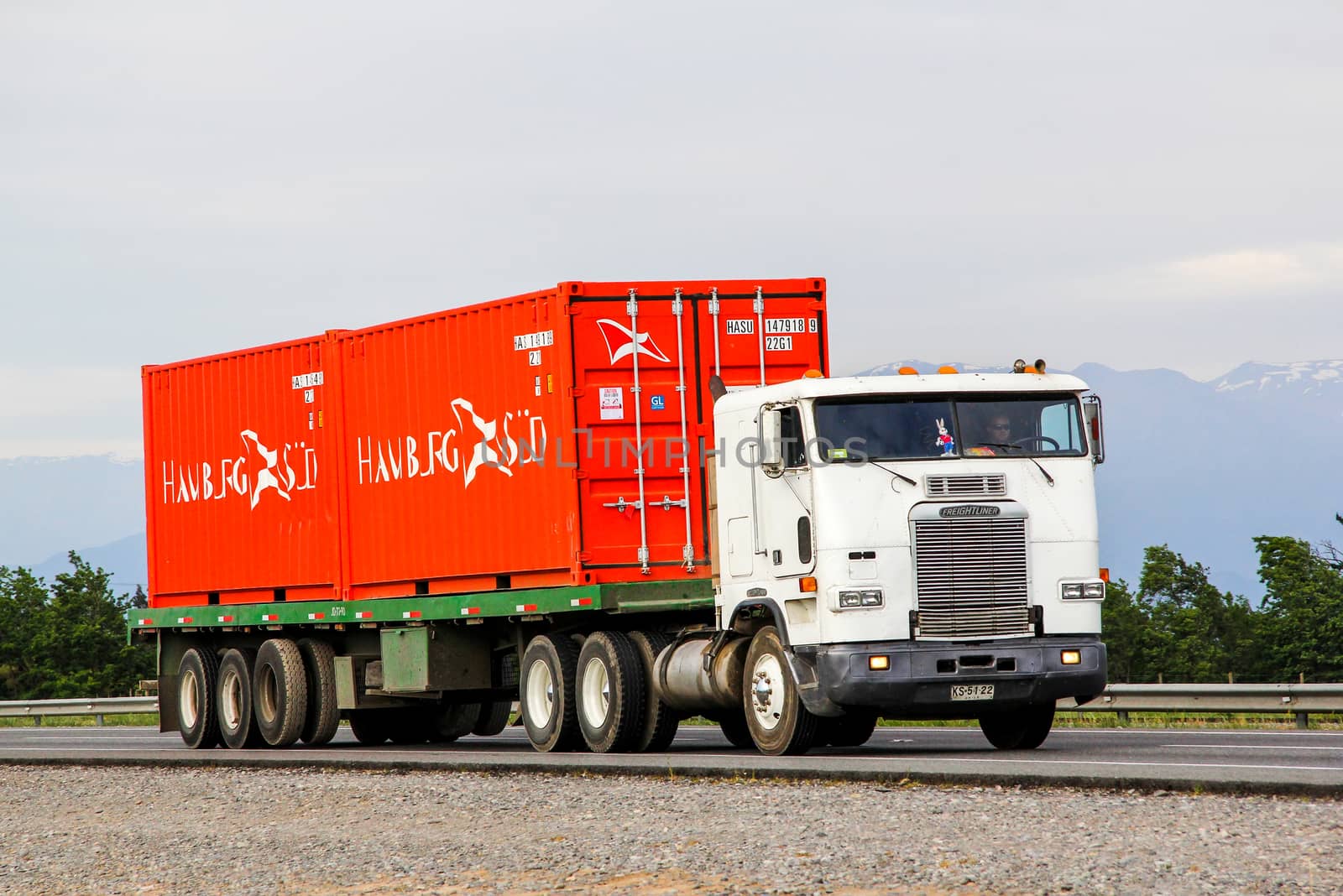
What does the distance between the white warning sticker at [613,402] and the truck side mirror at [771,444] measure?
2.25 metres

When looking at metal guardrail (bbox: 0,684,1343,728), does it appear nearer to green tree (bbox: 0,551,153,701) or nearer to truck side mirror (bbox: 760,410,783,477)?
truck side mirror (bbox: 760,410,783,477)

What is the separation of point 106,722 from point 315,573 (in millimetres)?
18126

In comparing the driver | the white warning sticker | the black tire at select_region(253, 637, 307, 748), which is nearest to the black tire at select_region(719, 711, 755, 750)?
the white warning sticker

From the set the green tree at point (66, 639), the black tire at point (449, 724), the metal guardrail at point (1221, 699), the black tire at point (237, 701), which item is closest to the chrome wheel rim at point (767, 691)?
the metal guardrail at point (1221, 699)

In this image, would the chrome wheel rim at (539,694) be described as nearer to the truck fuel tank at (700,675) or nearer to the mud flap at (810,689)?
the truck fuel tank at (700,675)

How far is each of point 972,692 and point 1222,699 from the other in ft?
23.0

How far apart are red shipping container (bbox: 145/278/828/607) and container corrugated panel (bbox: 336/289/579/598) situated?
0.07 ft

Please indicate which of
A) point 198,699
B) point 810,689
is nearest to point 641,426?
point 810,689

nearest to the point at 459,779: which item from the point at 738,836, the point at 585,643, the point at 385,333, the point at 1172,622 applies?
the point at 585,643

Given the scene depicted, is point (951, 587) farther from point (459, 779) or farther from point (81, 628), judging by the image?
point (81, 628)

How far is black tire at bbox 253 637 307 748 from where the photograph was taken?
20031 mm

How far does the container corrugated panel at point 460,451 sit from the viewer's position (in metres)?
16.3

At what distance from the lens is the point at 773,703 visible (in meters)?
14.2

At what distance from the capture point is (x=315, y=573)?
65.2 ft
